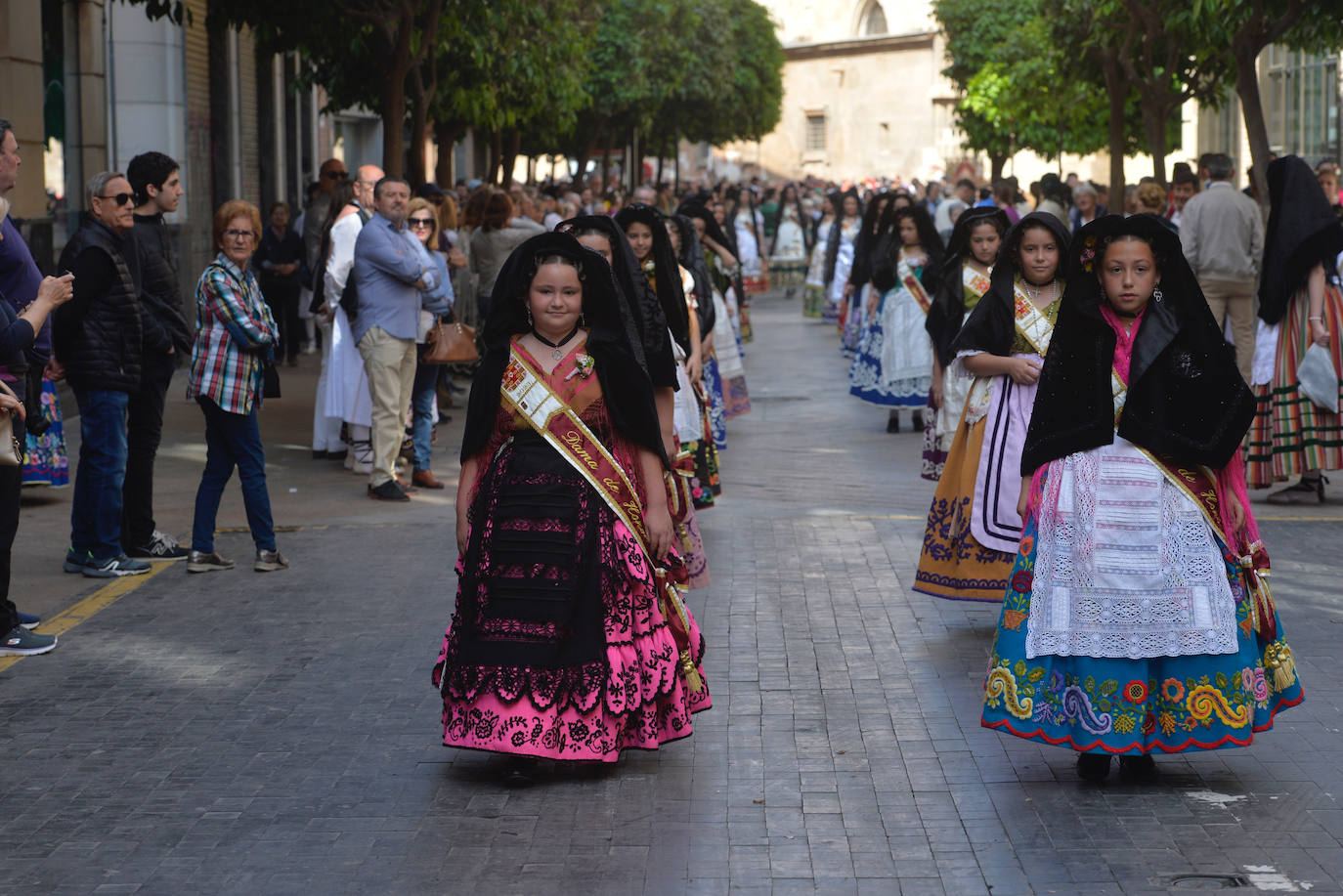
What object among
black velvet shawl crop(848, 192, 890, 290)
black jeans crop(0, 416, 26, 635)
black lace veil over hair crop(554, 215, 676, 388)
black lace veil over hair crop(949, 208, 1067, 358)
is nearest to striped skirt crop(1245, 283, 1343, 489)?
black lace veil over hair crop(949, 208, 1067, 358)

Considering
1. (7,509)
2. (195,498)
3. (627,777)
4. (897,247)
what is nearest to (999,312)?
(627,777)

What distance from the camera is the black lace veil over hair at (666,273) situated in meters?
8.89

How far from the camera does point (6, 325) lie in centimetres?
720

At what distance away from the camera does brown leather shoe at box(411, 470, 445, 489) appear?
1198 centimetres

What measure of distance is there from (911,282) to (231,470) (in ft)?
23.3

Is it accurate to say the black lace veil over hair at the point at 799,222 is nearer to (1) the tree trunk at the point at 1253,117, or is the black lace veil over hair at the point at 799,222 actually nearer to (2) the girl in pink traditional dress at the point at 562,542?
(1) the tree trunk at the point at 1253,117

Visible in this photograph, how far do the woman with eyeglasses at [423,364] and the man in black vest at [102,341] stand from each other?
10.2ft

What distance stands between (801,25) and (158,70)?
7701 centimetres

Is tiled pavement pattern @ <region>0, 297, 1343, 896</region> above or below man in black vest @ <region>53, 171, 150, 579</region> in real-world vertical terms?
below

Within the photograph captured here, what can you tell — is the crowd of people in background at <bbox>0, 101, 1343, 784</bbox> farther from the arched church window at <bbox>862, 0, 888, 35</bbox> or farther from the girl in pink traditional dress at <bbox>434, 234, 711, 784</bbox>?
the arched church window at <bbox>862, 0, 888, 35</bbox>

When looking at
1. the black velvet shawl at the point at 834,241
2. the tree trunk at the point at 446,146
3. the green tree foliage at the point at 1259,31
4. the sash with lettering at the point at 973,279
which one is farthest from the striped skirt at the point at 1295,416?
the tree trunk at the point at 446,146

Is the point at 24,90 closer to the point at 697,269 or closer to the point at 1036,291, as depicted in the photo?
the point at 697,269

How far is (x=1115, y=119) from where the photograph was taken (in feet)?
74.5

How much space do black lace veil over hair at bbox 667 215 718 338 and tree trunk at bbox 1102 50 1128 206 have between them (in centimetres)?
1214
